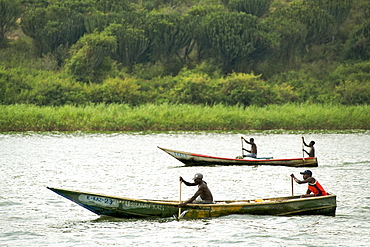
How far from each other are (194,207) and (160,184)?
777 centimetres

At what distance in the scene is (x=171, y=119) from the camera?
4578cm

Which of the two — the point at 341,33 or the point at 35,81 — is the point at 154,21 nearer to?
the point at 35,81

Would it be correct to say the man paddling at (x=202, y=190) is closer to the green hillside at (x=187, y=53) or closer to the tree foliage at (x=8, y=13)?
the green hillside at (x=187, y=53)

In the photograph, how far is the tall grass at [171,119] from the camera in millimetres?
43812

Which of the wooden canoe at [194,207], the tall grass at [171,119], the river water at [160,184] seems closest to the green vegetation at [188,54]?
the tall grass at [171,119]

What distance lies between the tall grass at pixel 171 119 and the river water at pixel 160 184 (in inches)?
34.4

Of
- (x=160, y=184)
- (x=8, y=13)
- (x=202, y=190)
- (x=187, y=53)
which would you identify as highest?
(x=8, y=13)

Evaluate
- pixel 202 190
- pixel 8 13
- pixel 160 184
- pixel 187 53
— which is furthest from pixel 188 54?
pixel 202 190

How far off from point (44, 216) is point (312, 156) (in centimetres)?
1378

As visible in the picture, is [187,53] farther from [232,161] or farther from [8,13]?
[232,161]

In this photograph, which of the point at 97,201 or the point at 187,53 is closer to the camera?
the point at 97,201

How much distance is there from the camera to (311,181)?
17094 mm

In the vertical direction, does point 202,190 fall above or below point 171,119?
below

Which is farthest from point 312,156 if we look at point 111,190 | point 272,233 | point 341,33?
point 341,33
